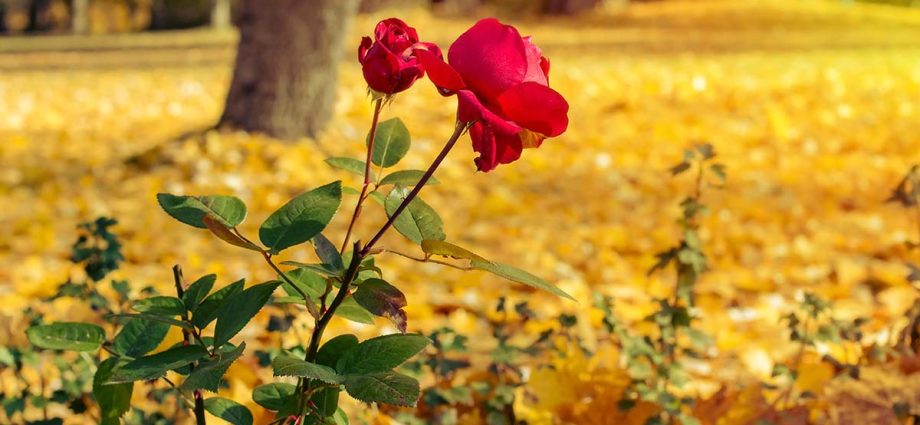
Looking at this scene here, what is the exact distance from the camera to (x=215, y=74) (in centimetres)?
847

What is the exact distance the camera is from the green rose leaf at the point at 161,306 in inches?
46.0

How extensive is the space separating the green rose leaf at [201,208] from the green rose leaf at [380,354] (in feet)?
0.56

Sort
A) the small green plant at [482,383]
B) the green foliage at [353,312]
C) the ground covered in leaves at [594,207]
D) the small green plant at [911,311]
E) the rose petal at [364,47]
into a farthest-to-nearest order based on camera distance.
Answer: the ground covered in leaves at [594,207]
the small green plant at [482,383]
the small green plant at [911,311]
the green foliage at [353,312]
the rose petal at [364,47]

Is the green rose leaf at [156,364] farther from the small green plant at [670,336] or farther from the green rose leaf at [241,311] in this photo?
the small green plant at [670,336]

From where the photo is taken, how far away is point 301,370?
3.19 ft

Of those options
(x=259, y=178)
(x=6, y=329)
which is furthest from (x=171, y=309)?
(x=259, y=178)

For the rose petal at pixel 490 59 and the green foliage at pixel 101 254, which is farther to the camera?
the green foliage at pixel 101 254

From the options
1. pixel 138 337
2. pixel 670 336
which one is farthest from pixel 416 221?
pixel 670 336

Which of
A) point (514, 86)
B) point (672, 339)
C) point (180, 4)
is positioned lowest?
point (180, 4)

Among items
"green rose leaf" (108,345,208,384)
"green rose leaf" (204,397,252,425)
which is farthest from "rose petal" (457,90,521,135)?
"green rose leaf" (204,397,252,425)

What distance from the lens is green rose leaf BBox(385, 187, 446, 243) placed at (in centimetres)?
108

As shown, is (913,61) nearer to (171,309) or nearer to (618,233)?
(618,233)

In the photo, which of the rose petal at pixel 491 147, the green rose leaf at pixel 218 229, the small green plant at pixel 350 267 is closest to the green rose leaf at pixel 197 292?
the small green plant at pixel 350 267

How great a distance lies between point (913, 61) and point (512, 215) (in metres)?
5.96
